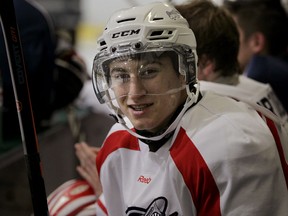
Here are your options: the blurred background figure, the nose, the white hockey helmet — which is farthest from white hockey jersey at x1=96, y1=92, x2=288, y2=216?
the blurred background figure

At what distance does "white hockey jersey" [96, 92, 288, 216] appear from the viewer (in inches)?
32.1

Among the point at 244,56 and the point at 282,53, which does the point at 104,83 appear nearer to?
the point at 244,56

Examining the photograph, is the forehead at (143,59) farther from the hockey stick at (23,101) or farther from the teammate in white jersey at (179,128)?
the hockey stick at (23,101)

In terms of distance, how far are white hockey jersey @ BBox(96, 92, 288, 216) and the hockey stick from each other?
0.18m

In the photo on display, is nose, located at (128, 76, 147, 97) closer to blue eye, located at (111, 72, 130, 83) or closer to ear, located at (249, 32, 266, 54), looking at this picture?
blue eye, located at (111, 72, 130, 83)

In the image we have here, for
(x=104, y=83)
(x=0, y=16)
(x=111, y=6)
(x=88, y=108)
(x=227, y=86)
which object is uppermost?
(x=0, y=16)

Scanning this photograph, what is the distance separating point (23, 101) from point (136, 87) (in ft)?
0.66

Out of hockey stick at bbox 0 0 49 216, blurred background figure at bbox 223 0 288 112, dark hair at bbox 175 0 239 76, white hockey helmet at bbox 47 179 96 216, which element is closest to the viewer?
hockey stick at bbox 0 0 49 216

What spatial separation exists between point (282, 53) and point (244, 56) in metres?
0.19

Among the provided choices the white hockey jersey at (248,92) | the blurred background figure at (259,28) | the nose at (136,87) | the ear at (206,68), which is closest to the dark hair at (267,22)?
the blurred background figure at (259,28)

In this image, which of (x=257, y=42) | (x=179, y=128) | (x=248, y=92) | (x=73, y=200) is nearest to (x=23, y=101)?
(x=179, y=128)

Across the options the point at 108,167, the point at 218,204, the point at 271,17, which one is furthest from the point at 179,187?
the point at 271,17

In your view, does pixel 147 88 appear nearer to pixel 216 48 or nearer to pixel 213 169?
pixel 213 169

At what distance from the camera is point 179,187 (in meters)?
0.85
